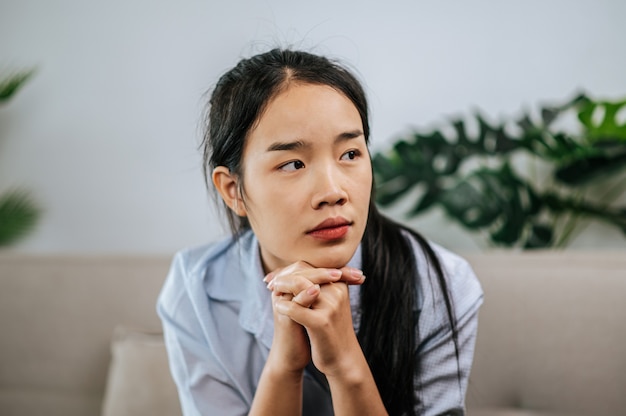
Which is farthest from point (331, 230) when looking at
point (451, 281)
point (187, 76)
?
point (187, 76)

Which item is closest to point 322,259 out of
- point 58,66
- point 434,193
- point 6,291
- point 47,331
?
point 434,193

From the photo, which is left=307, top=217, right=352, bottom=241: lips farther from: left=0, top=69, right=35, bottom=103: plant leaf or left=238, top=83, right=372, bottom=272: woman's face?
left=0, top=69, right=35, bottom=103: plant leaf

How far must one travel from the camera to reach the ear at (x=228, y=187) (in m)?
0.93

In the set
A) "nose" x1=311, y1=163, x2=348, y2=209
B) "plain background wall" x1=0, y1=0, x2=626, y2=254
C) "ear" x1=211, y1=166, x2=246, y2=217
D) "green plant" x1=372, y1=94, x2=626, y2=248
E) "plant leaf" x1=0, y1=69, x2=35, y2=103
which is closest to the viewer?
"nose" x1=311, y1=163, x2=348, y2=209

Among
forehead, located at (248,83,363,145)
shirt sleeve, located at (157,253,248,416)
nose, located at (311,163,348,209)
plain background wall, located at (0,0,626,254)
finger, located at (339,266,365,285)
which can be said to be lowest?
shirt sleeve, located at (157,253,248,416)

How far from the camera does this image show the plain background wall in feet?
5.81

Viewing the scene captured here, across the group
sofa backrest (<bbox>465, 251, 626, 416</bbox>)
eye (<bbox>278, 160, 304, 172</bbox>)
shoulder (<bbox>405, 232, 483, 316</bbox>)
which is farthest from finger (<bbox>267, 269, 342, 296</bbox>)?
sofa backrest (<bbox>465, 251, 626, 416</bbox>)

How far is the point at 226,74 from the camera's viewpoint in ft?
3.11

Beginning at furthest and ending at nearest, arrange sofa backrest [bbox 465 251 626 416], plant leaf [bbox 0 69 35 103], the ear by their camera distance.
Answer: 1. plant leaf [bbox 0 69 35 103]
2. sofa backrest [bbox 465 251 626 416]
3. the ear

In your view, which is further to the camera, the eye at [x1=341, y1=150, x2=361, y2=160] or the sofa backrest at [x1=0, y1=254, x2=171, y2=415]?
the sofa backrest at [x1=0, y1=254, x2=171, y2=415]

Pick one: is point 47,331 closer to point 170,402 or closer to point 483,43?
point 170,402

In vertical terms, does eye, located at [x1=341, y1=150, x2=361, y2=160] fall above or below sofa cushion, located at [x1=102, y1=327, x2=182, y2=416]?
above

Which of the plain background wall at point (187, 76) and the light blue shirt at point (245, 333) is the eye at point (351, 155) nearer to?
the light blue shirt at point (245, 333)

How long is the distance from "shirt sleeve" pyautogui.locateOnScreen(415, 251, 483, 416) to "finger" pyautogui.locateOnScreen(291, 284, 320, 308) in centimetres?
26
